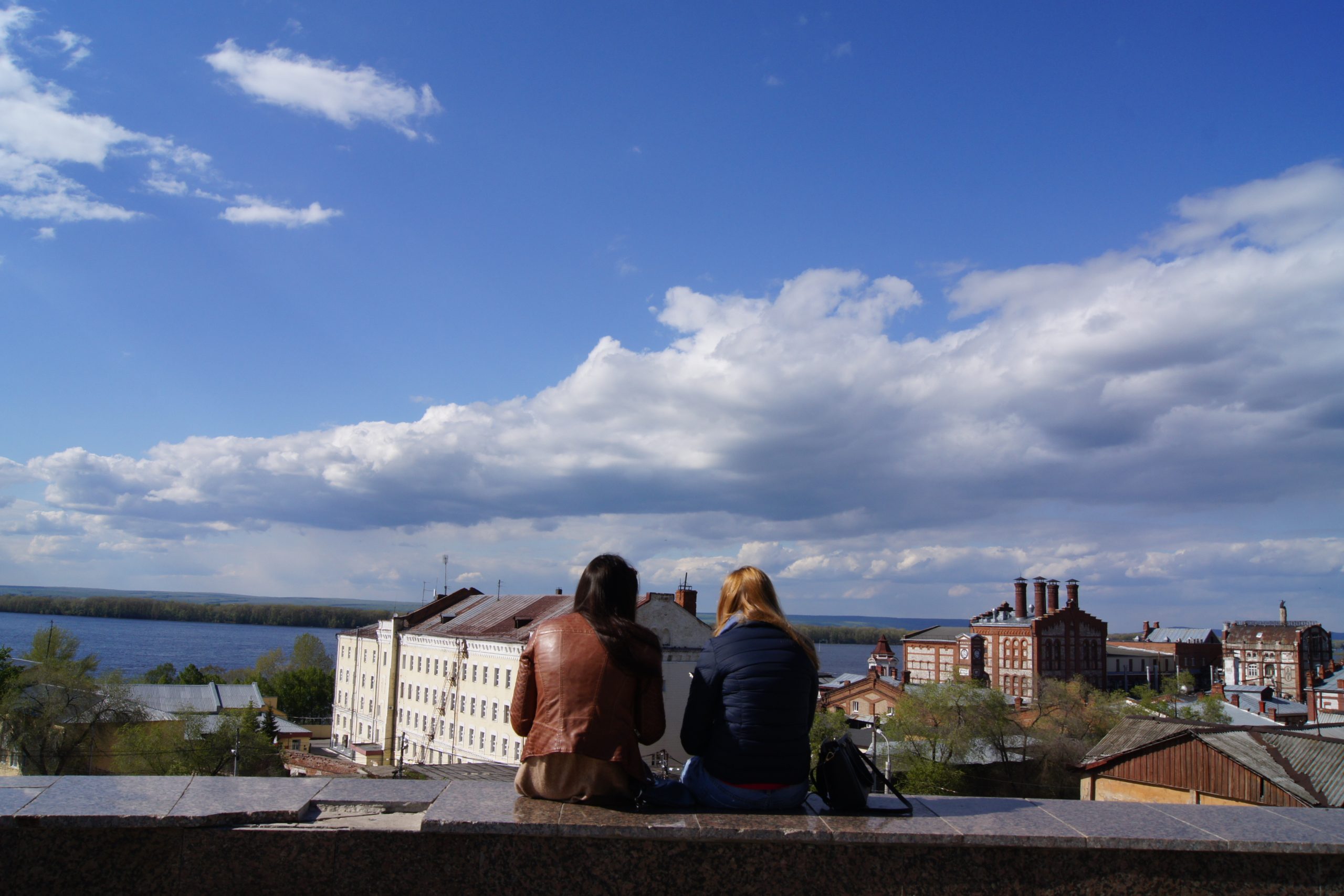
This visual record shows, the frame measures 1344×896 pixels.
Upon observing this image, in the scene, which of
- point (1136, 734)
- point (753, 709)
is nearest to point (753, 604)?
point (753, 709)

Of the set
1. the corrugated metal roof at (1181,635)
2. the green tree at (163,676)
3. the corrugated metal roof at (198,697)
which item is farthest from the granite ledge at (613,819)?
the corrugated metal roof at (1181,635)

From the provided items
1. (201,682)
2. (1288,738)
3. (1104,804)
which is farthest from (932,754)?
(201,682)

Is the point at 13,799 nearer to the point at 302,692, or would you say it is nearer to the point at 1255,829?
the point at 1255,829

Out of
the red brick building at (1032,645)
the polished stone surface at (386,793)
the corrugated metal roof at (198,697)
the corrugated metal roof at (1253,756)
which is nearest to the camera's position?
the polished stone surface at (386,793)

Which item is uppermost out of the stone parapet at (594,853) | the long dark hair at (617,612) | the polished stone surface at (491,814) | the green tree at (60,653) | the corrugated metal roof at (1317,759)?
the long dark hair at (617,612)

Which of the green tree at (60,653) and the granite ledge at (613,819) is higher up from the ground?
the granite ledge at (613,819)

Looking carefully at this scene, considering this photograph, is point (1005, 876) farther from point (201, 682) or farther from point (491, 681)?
point (201, 682)

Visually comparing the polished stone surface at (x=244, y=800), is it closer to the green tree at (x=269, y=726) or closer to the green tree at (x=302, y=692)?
the green tree at (x=269, y=726)

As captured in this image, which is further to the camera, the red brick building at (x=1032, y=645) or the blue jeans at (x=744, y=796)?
the red brick building at (x=1032, y=645)

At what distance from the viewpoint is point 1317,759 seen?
2456cm

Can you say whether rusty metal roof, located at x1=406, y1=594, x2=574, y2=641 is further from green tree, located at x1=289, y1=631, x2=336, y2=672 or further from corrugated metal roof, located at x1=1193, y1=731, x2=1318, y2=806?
green tree, located at x1=289, y1=631, x2=336, y2=672

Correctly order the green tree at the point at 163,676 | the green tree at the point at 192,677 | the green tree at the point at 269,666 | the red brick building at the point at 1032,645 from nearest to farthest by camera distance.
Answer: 1. the green tree at the point at 192,677
2. the green tree at the point at 163,676
3. the red brick building at the point at 1032,645
4. the green tree at the point at 269,666

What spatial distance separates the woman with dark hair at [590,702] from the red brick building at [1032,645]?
3402 inches

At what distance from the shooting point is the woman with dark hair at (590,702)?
15.0 ft
